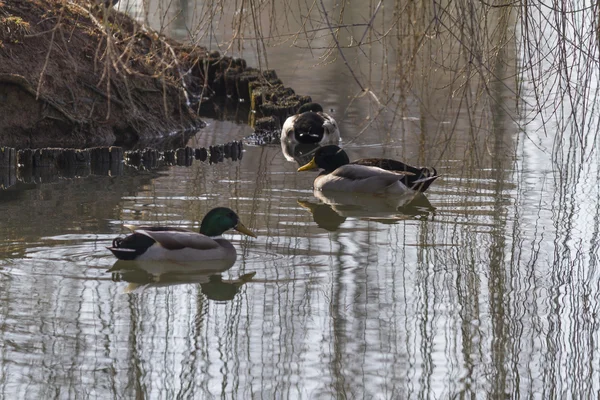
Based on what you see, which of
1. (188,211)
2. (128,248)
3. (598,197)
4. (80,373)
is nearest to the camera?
(80,373)

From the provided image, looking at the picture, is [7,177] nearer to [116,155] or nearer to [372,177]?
[116,155]

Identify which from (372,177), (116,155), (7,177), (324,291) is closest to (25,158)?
(7,177)

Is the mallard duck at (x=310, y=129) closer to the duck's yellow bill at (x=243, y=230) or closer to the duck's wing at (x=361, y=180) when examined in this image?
the duck's wing at (x=361, y=180)

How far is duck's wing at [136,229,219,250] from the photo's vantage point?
23.5 ft

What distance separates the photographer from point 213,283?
22.6 ft

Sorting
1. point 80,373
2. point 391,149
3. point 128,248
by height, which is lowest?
point 80,373

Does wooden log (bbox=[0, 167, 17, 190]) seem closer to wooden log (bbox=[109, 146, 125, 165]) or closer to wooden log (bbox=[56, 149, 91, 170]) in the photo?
wooden log (bbox=[56, 149, 91, 170])

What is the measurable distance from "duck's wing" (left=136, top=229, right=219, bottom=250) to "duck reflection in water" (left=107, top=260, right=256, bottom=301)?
0.38 feet

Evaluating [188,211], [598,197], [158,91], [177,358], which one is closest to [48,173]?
[188,211]

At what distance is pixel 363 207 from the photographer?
9852 millimetres

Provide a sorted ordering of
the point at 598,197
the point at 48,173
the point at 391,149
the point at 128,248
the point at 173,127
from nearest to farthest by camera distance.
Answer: the point at 128,248 < the point at 598,197 < the point at 48,173 < the point at 391,149 < the point at 173,127

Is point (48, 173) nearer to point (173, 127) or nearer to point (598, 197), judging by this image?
point (173, 127)

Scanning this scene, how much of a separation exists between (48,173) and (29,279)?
4.55 m

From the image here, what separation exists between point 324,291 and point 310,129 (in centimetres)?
702
